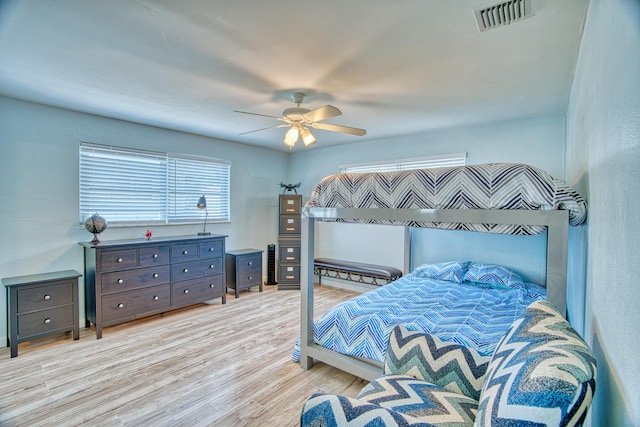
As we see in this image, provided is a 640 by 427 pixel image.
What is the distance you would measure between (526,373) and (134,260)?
12.2ft

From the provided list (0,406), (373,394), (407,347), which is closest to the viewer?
(373,394)

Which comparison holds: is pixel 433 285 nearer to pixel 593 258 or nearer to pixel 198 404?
pixel 593 258

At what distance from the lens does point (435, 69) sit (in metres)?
2.21

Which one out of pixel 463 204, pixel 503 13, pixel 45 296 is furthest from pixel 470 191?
pixel 45 296

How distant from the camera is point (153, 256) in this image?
3561mm

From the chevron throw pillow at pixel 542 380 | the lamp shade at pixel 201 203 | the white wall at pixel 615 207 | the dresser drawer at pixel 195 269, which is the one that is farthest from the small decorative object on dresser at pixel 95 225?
the white wall at pixel 615 207

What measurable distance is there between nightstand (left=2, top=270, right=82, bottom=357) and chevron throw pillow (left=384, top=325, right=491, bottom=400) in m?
3.19

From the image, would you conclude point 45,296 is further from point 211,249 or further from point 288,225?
point 288,225

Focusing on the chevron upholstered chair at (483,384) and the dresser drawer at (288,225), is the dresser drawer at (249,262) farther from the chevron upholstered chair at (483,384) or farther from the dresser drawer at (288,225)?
the chevron upholstered chair at (483,384)

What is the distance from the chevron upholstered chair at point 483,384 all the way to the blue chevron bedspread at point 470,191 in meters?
0.55

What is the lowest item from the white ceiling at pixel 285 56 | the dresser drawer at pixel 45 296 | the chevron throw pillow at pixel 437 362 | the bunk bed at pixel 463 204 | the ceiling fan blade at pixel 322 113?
the dresser drawer at pixel 45 296

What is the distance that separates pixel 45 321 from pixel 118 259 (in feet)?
2.61

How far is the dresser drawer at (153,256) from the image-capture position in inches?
137

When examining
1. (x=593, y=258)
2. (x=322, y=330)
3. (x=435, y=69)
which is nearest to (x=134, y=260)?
(x=322, y=330)
